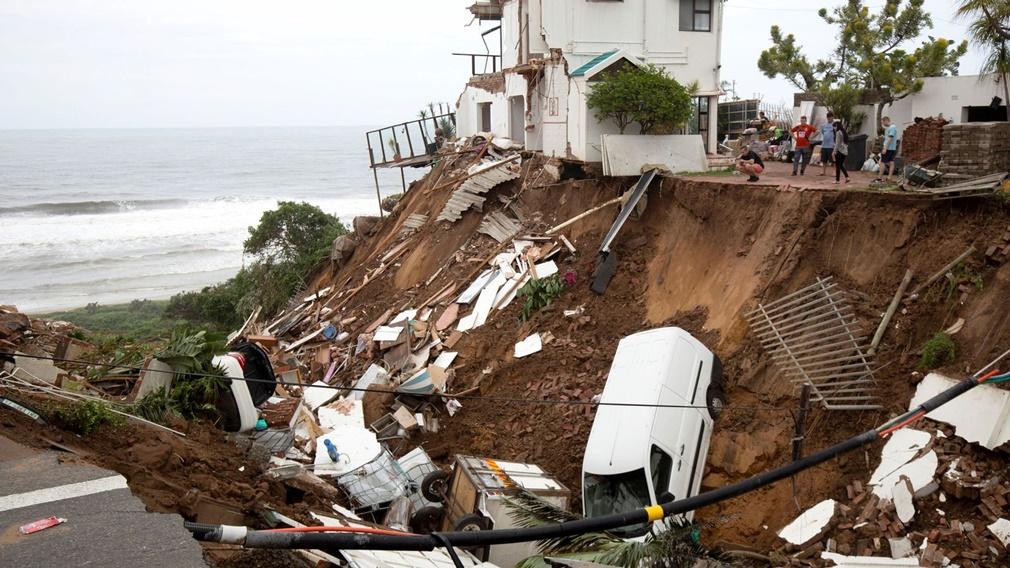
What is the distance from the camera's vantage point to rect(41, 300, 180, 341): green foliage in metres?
31.9

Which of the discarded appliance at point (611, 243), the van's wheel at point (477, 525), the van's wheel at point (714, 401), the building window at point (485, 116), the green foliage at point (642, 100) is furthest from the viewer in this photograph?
the building window at point (485, 116)

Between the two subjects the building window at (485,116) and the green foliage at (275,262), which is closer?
the green foliage at (275,262)

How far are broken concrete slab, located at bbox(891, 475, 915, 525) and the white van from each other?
8.97 feet

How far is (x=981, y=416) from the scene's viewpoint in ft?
30.8

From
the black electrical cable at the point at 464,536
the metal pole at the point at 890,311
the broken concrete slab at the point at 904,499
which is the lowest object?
the broken concrete slab at the point at 904,499

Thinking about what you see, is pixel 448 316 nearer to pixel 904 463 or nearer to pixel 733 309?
pixel 733 309

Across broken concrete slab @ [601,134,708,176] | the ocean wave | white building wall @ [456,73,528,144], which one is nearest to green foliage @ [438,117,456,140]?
white building wall @ [456,73,528,144]

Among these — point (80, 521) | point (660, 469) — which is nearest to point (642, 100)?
point (660, 469)

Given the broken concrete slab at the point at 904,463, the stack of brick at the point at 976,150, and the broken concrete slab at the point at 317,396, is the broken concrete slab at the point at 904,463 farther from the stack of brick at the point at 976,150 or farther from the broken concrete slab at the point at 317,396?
the broken concrete slab at the point at 317,396

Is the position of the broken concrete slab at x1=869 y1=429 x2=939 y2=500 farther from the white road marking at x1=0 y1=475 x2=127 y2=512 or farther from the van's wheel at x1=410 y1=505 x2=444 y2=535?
the white road marking at x1=0 y1=475 x2=127 y2=512

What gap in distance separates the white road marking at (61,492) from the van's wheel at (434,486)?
5.14 meters

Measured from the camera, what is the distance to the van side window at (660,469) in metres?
10.5

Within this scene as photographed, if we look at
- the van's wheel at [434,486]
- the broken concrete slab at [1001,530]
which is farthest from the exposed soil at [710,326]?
the broken concrete slab at [1001,530]

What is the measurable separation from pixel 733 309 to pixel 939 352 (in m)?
3.82
